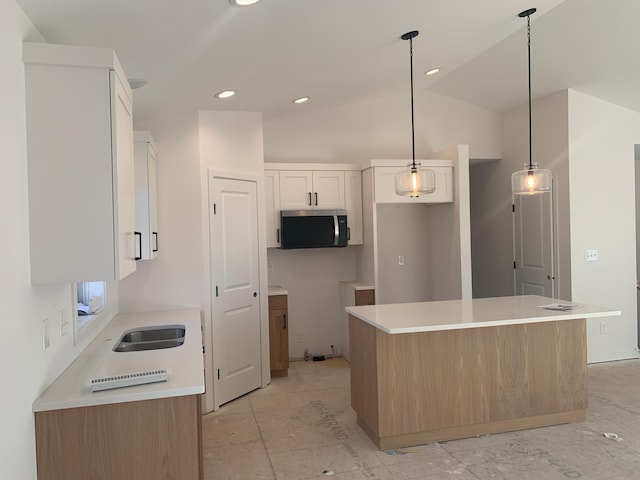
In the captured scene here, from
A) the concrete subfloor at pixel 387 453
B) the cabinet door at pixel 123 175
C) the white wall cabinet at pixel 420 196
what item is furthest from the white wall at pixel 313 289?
the cabinet door at pixel 123 175

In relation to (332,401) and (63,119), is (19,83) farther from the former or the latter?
(332,401)

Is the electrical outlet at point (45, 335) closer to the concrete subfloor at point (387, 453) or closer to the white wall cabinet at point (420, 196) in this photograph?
the concrete subfloor at point (387, 453)

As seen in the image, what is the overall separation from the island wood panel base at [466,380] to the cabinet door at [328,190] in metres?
2.00

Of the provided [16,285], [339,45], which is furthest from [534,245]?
[16,285]

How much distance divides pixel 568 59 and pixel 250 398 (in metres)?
4.29

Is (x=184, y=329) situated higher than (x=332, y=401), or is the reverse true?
(x=184, y=329)

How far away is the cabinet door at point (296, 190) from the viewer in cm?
531

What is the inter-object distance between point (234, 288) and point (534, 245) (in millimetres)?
3457

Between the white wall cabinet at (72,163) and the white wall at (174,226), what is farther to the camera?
the white wall at (174,226)

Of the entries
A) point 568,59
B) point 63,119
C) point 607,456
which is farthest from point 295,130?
point 607,456

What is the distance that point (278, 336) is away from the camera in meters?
5.04

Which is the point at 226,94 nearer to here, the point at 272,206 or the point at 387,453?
the point at 272,206

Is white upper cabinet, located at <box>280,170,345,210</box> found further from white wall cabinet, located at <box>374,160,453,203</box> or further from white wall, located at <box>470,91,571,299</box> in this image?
white wall, located at <box>470,91,571,299</box>

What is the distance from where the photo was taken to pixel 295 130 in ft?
18.4
